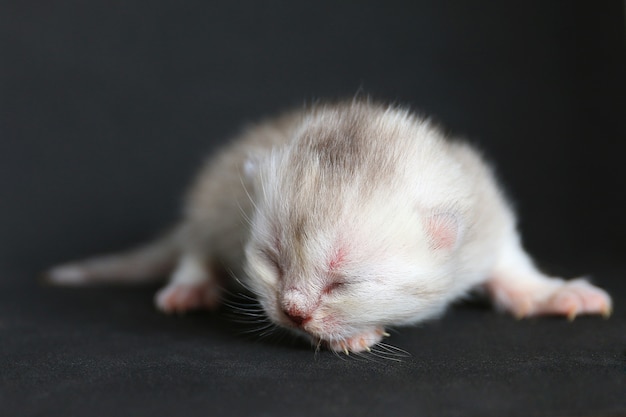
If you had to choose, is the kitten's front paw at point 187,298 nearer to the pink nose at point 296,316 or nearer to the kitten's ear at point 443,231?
the pink nose at point 296,316

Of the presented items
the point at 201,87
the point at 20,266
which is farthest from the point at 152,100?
the point at 20,266

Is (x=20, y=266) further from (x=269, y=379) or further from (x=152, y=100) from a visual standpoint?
(x=269, y=379)

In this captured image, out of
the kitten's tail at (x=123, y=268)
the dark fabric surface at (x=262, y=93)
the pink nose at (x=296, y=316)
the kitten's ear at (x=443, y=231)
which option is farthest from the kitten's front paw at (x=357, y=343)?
the dark fabric surface at (x=262, y=93)

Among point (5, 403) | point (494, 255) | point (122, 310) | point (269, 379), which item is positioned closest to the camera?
point (5, 403)

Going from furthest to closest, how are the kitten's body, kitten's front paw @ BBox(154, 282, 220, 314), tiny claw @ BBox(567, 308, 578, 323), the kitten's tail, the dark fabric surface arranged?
the dark fabric surface, the kitten's tail, kitten's front paw @ BBox(154, 282, 220, 314), tiny claw @ BBox(567, 308, 578, 323), the kitten's body

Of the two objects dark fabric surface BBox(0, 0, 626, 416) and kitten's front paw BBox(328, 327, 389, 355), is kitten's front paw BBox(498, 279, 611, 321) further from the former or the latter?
dark fabric surface BBox(0, 0, 626, 416)

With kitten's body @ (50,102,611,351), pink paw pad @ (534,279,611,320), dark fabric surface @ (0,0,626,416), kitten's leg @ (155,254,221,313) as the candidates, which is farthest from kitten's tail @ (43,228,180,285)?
pink paw pad @ (534,279,611,320)
